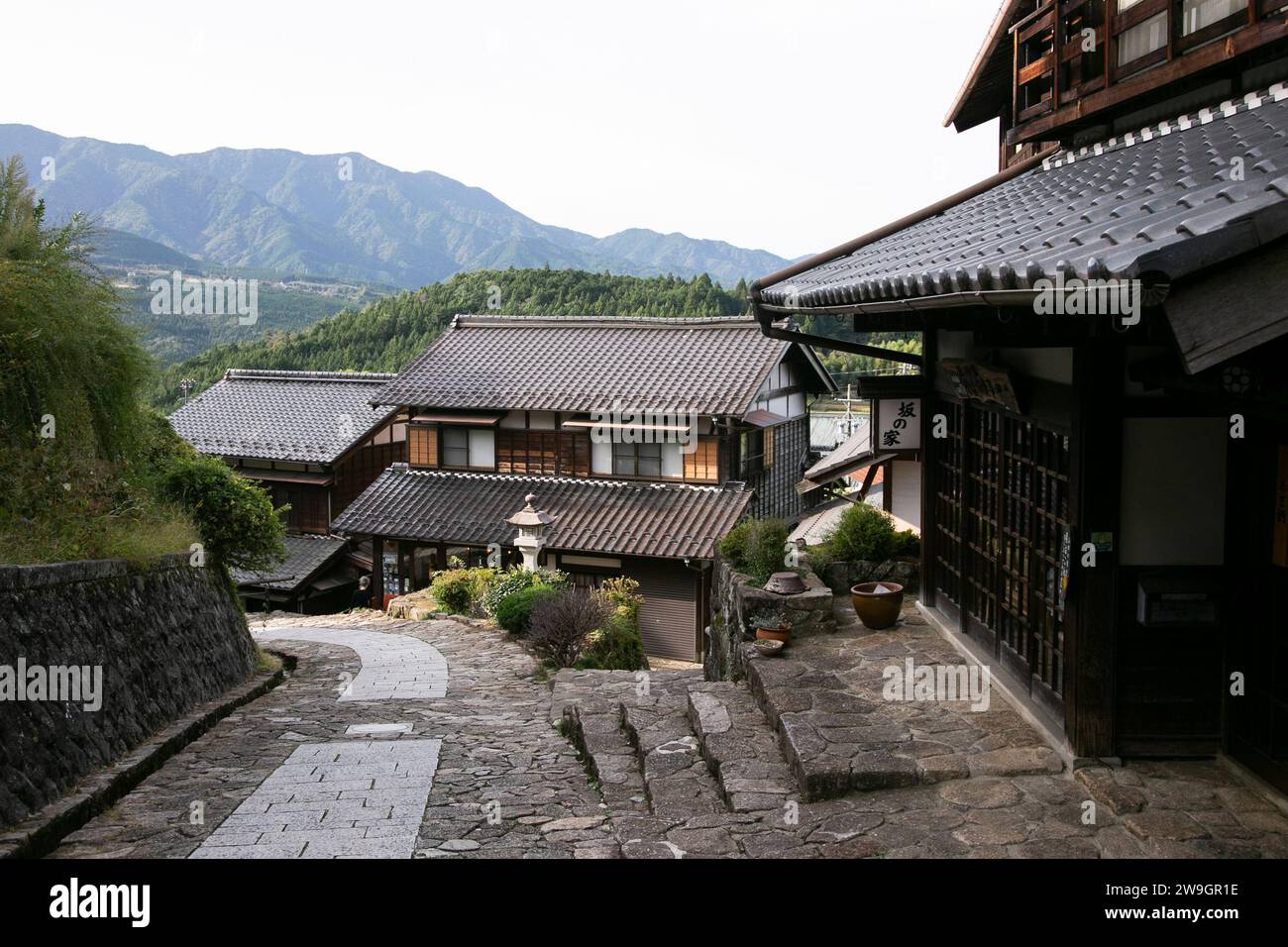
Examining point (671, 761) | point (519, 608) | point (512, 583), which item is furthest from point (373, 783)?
point (512, 583)

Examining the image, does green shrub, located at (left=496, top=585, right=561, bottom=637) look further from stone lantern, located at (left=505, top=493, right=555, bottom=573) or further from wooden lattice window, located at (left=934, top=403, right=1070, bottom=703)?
wooden lattice window, located at (left=934, top=403, right=1070, bottom=703)

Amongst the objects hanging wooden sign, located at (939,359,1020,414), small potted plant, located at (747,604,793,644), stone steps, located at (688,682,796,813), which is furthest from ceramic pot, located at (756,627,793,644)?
hanging wooden sign, located at (939,359,1020,414)

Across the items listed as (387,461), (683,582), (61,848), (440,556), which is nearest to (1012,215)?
(61,848)

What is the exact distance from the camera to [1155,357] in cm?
543

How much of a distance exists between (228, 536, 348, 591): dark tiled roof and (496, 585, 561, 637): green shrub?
11.6 meters

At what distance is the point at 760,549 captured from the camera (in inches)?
472

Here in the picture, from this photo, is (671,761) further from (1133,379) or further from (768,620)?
(1133,379)

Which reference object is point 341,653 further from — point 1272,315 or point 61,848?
point 1272,315

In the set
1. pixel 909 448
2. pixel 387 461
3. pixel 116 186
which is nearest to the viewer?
pixel 909 448

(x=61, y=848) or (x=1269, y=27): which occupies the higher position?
(x=1269, y=27)

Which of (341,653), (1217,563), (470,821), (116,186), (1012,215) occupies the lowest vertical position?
(341,653)

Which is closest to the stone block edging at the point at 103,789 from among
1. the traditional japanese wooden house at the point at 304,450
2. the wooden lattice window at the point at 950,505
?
the wooden lattice window at the point at 950,505

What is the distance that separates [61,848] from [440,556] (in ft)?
63.7

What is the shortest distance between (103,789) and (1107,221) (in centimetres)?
763
